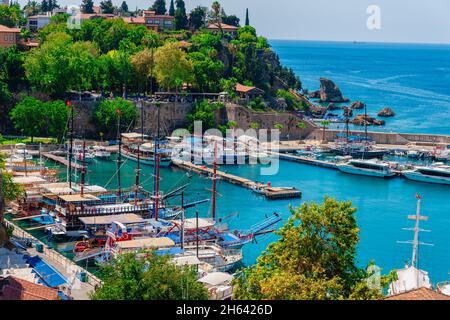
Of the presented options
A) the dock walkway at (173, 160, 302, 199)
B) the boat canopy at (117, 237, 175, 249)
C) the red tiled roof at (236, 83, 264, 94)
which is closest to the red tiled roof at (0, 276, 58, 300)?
the boat canopy at (117, 237, 175, 249)

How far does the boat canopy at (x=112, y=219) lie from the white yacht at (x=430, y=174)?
84.3ft

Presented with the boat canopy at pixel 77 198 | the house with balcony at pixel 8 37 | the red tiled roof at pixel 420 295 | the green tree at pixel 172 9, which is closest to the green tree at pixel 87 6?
the green tree at pixel 172 9

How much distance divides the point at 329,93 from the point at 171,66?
4322 centimetres

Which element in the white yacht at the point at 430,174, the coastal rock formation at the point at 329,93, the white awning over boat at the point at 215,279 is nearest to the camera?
the white awning over boat at the point at 215,279

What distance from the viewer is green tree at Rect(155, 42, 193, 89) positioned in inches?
2741

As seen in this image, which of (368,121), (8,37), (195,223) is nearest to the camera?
(195,223)

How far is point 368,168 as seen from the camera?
5994 centimetres

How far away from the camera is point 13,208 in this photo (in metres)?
43.0

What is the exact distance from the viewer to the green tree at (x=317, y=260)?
67.1 ft

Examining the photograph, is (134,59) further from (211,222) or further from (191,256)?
(191,256)

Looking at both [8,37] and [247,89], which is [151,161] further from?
[8,37]

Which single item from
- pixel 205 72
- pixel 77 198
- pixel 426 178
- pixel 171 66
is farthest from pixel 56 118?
pixel 426 178

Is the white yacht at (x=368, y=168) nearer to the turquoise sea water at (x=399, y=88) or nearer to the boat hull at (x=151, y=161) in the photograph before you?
the boat hull at (x=151, y=161)

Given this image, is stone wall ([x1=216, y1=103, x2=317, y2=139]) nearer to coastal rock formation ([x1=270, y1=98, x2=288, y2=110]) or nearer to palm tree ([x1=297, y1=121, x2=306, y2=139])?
palm tree ([x1=297, y1=121, x2=306, y2=139])
